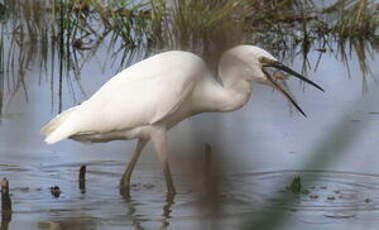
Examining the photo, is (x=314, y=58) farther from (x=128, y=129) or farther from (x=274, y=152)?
(x=128, y=129)

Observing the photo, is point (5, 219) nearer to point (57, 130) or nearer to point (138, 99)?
point (57, 130)

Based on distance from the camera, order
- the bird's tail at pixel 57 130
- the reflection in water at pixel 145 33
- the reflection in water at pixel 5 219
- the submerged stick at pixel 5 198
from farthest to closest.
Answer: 1. the reflection in water at pixel 145 33
2. the bird's tail at pixel 57 130
3. the reflection in water at pixel 5 219
4. the submerged stick at pixel 5 198

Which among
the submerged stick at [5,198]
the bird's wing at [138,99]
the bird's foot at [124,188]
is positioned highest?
the bird's wing at [138,99]

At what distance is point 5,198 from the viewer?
13.6 feet

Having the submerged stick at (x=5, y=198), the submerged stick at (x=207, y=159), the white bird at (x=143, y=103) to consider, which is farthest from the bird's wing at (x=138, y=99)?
the submerged stick at (x=207, y=159)

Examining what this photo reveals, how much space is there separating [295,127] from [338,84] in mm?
1409

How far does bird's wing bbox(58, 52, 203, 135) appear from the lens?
480cm

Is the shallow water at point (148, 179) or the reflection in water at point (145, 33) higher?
the reflection in water at point (145, 33)

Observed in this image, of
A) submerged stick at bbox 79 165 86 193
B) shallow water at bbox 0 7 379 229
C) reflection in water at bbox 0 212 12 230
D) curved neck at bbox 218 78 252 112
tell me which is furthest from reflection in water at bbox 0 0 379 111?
reflection in water at bbox 0 212 12 230

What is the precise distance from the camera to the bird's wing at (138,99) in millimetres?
4801

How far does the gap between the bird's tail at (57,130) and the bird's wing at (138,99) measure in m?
0.07

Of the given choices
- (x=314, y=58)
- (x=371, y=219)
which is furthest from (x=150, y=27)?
(x=371, y=219)

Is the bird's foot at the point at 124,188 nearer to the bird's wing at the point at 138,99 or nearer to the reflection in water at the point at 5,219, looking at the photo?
the bird's wing at the point at 138,99

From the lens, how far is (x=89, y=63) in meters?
8.39
